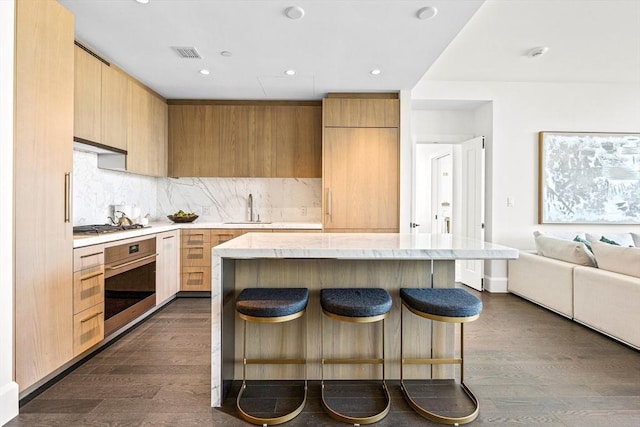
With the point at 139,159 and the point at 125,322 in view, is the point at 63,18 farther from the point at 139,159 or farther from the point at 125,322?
the point at 125,322

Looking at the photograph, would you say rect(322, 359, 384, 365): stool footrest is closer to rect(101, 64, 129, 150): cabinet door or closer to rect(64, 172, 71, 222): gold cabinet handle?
rect(64, 172, 71, 222): gold cabinet handle

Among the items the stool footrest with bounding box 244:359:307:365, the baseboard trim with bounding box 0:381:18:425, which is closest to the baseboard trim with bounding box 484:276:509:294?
the stool footrest with bounding box 244:359:307:365

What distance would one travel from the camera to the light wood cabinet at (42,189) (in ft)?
6.05

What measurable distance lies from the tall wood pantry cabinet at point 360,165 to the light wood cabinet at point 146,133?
6.47ft

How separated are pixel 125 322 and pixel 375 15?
3086mm

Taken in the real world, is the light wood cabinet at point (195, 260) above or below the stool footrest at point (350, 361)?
above

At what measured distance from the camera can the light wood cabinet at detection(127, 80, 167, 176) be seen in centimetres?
350

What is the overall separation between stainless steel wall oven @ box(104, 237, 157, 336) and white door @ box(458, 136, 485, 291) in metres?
3.76

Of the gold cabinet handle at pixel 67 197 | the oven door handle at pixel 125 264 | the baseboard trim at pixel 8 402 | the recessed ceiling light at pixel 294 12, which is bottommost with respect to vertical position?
the baseboard trim at pixel 8 402

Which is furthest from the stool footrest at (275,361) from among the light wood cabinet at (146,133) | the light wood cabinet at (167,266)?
the light wood cabinet at (146,133)

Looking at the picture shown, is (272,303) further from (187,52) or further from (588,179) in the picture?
(588,179)

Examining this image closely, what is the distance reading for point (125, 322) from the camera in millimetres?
2857

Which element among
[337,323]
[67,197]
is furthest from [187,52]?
[337,323]

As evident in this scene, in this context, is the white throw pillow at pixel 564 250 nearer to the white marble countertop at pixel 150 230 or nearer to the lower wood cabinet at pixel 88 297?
the white marble countertop at pixel 150 230
